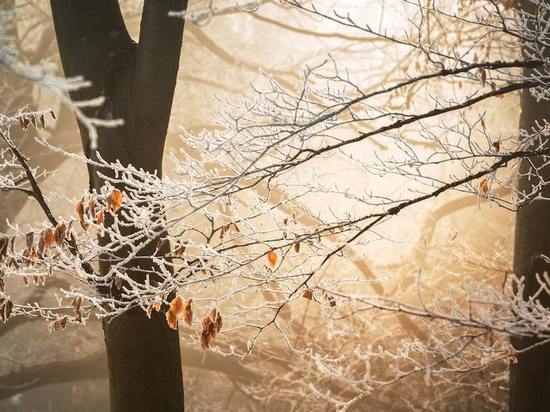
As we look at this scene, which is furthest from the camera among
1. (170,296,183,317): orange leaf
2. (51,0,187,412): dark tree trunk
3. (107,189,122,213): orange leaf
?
(51,0,187,412): dark tree trunk

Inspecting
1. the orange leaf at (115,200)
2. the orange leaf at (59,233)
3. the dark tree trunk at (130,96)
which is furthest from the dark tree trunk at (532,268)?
the orange leaf at (59,233)

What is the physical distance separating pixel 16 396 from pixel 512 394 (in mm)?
10284

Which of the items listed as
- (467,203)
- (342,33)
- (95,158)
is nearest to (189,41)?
(342,33)

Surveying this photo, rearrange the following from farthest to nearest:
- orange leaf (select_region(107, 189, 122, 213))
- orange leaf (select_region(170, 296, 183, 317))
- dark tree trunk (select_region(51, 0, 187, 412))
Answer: dark tree trunk (select_region(51, 0, 187, 412)) → orange leaf (select_region(170, 296, 183, 317)) → orange leaf (select_region(107, 189, 122, 213))

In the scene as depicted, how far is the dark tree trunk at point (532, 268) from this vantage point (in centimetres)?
417

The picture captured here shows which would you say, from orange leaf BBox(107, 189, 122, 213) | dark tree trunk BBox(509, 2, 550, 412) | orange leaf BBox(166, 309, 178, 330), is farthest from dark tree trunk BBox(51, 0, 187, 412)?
dark tree trunk BBox(509, 2, 550, 412)

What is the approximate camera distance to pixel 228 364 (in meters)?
9.30

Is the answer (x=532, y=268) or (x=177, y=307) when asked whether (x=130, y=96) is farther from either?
(x=532, y=268)

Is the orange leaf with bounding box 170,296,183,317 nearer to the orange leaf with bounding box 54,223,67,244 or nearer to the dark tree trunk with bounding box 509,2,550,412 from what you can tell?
the orange leaf with bounding box 54,223,67,244

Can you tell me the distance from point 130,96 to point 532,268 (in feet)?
10.8

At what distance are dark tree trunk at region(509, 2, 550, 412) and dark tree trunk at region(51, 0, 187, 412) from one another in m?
2.89

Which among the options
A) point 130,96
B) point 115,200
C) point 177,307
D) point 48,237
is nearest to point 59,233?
point 48,237

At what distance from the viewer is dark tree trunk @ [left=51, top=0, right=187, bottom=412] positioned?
9.18ft

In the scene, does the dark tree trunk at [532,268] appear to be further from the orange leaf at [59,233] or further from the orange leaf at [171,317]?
the orange leaf at [59,233]
